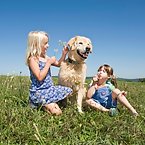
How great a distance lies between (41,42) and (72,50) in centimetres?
73

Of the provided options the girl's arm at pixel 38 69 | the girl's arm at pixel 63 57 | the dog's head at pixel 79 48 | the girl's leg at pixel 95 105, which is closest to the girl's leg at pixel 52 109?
the girl's arm at pixel 38 69

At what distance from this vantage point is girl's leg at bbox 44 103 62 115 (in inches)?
259

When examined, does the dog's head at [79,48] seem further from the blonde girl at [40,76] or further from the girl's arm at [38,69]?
the girl's arm at [38,69]

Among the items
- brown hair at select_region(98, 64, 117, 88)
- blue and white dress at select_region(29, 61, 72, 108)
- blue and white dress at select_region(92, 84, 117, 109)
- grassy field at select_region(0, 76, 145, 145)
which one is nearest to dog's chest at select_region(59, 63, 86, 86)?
blue and white dress at select_region(29, 61, 72, 108)

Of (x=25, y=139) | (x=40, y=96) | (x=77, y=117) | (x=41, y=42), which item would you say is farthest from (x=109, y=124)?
(x=41, y=42)

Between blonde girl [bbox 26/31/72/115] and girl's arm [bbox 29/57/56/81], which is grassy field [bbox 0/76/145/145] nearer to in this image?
blonde girl [bbox 26/31/72/115]

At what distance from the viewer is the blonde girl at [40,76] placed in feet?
22.5

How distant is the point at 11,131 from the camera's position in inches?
194

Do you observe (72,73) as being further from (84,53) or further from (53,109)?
(53,109)

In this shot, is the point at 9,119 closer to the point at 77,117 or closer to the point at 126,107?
the point at 77,117

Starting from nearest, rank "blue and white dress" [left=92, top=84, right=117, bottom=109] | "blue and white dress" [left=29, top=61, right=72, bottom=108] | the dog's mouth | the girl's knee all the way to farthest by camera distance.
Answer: the girl's knee → "blue and white dress" [left=29, top=61, right=72, bottom=108] → the dog's mouth → "blue and white dress" [left=92, top=84, right=117, bottom=109]

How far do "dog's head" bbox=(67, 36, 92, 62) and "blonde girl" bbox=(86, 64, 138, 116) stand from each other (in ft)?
2.69

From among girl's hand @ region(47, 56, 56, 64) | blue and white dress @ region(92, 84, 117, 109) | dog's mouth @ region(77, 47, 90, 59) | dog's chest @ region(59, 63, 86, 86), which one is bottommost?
blue and white dress @ region(92, 84, 117, 109)

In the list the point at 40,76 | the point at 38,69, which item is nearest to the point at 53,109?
the point at 40,76
